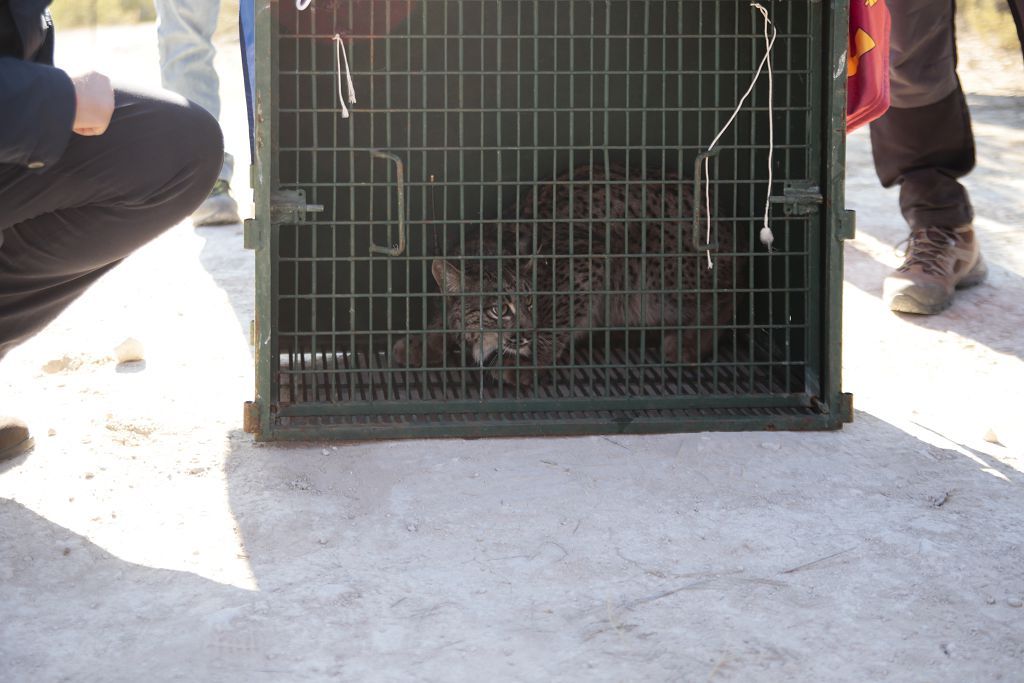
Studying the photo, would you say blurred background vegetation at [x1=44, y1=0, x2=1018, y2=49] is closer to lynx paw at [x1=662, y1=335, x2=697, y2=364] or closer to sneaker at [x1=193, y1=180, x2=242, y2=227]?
sneaker at [x1=193, y1=180, x2=242, y2=227]

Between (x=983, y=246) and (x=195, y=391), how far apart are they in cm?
294

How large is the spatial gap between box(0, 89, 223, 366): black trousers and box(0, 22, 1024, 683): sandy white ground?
0.39 meters

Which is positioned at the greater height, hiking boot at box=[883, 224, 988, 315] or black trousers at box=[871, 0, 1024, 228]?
black trousers at box=[871, 0, 1024, 228]

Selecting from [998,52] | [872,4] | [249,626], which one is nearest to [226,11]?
[998,52]

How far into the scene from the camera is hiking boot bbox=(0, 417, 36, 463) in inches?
111

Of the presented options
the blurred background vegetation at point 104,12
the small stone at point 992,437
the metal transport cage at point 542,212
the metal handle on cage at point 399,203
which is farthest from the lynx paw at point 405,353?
the blurred background vegetation at point 104,12

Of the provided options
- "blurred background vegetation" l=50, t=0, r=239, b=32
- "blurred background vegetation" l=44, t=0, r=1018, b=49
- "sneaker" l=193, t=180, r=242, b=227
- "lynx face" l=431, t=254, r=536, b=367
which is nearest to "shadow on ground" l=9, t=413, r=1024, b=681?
"lynx face" l=431, t=254, r=536, b=367

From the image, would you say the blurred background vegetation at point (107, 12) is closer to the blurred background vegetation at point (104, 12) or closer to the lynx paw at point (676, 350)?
the blurred background vegetation at point (104, 12)

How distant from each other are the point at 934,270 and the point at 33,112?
112 inches

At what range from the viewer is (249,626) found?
2.12 m

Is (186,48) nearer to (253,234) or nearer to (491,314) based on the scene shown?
(491,314)

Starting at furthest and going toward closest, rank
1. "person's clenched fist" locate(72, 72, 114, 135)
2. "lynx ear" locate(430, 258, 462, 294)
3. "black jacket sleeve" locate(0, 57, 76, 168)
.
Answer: "lynx ear" locate(430, 258, 462, 294), "person's clenched fist" locate(72, 72, 114, 135), "black jacket sleeve" locate(0, 57, 76, 168)

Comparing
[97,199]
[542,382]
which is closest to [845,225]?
[542,382]

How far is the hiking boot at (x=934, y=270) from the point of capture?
3967 millimetres
